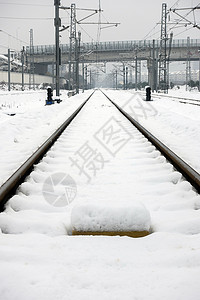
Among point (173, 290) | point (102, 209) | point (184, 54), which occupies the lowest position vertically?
point (173, 290)

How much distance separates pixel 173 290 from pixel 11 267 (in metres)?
1.05

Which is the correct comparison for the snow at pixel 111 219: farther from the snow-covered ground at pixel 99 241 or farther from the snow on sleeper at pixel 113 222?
the snow-covered ground at pixel 99 241

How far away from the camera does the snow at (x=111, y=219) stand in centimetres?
283

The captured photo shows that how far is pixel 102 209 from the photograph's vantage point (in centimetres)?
293

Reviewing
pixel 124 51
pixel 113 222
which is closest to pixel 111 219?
pixel 113 222

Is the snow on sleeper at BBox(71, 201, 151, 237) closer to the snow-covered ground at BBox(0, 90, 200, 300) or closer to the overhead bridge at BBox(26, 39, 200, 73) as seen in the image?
the snow-covered ground at BBox(0, 90, 200, 300)

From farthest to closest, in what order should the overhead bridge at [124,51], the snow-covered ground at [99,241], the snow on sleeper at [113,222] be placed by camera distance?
the overhead bridge at [124,51], the snow on sleeper at [113,222], the snow-covered ground at [99,241]

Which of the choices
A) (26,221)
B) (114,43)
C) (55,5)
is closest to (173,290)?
(26,221)

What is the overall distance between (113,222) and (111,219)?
0.10 feet

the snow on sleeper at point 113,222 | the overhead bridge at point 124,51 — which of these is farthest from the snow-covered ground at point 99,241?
the overhead bridge at point 124,51

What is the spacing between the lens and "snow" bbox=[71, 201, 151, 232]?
2.83m

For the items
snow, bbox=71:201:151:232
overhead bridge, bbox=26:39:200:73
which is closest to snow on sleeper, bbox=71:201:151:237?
snow, bbox=71:201:151:232

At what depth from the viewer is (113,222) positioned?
284 cm

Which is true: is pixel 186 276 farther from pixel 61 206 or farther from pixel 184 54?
pixel 184 54
